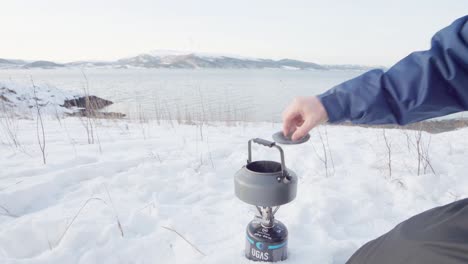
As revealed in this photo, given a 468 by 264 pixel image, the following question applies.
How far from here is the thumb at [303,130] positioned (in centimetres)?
121

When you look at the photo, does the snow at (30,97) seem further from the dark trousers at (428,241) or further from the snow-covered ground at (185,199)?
the dark trousers at (428,241)

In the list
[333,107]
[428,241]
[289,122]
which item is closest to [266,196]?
[289,122]

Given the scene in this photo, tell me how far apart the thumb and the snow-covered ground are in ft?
2.52

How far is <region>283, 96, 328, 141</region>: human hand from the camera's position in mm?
1206

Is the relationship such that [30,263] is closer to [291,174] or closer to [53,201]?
[53,201]

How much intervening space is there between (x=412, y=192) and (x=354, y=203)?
0.55 metres

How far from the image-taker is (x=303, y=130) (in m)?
1.23

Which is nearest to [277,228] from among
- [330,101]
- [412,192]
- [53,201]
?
[330,101]

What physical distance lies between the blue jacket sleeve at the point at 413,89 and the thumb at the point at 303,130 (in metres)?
0.08

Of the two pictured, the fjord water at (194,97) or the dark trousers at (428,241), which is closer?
the dark trousers at (428,241)

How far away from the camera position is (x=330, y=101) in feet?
3.92

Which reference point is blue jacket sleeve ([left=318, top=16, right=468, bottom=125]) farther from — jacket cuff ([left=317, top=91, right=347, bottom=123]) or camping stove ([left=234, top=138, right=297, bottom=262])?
camping stove ([left=234, top=138, right=297, bottom=262])

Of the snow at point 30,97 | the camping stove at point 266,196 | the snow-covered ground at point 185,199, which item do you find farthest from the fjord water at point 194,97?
the camping stove at point 266,196

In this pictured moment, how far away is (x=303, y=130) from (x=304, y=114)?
0.07m
